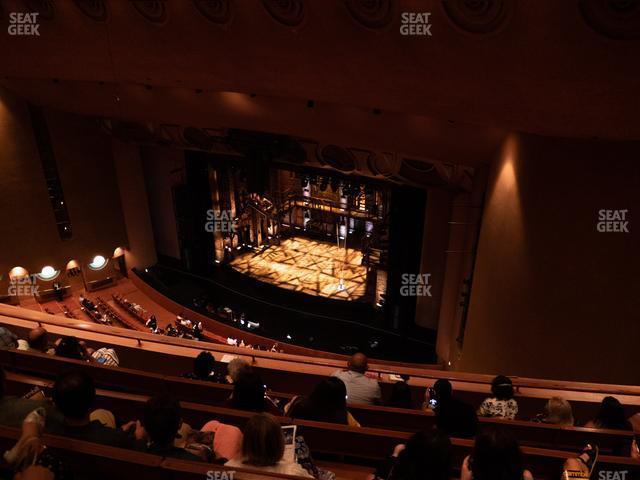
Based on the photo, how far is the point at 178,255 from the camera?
12.4 m

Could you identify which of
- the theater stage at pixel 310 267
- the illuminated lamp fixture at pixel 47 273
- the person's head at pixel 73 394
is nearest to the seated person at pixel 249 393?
the person's head at pixel 73 394

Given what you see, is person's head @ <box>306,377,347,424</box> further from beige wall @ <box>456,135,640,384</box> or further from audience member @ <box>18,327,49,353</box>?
beige wall @ <box>456,135,640,384</box>

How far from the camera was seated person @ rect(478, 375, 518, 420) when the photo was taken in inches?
119

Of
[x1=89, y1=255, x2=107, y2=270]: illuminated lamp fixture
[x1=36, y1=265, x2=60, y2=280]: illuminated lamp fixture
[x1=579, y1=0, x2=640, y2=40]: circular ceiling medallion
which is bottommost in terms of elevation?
[x1=89, y1=255, x2=107, y2=270]: illuminated lamp fixture

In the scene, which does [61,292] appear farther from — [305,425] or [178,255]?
[305,425]

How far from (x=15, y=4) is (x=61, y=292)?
6126 millimetres

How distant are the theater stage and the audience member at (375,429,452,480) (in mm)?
8678

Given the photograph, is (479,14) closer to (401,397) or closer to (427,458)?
(401,397)

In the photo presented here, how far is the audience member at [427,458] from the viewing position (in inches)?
69.3

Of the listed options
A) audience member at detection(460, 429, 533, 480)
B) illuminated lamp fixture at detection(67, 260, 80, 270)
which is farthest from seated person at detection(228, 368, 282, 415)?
illuminated lamp fixture at detection(67, 260, 80, 270)

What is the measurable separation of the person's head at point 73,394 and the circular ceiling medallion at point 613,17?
3190mm

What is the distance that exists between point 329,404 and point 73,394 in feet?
3.76

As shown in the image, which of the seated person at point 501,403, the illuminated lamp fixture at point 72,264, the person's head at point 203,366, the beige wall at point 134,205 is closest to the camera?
the seated person at point 501,403

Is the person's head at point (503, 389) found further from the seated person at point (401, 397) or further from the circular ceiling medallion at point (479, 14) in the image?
the circular ceiling medallion at point (479, 14)
